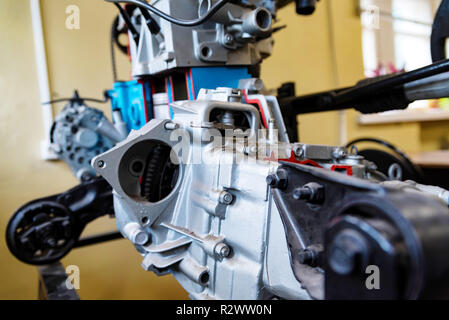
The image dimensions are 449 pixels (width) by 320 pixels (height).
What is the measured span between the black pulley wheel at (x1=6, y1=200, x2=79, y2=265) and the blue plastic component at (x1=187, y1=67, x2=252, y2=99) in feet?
1.66

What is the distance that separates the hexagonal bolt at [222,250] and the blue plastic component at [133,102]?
0.55 m

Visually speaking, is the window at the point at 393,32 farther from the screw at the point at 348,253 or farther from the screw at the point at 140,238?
the screw at the point at 348,253

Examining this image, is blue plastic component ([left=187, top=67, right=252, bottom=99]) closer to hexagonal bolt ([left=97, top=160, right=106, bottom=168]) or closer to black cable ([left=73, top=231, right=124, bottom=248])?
hexagonal bolt ([left=97, top=160, right=106, bottom=168])

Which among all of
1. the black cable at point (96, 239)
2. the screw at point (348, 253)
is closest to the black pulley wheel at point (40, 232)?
the black cable at point (96, 239)

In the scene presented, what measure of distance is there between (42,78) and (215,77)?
0.82 m

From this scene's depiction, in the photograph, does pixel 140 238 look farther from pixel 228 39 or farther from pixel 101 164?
pixel 228 39

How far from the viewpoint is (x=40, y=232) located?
0.86 m

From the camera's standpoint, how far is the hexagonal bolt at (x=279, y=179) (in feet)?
1.57

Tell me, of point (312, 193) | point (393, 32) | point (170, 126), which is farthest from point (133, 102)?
point (393, 32)

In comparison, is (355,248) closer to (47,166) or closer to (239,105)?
(239,105)

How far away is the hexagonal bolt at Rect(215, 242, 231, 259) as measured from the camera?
0.58m

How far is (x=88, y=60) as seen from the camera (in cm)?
139

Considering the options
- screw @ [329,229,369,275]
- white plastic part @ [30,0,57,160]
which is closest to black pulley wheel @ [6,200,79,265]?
white plastic part @ [30,0,57,160]

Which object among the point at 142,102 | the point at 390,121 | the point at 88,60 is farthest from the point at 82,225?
the point at 390,121
